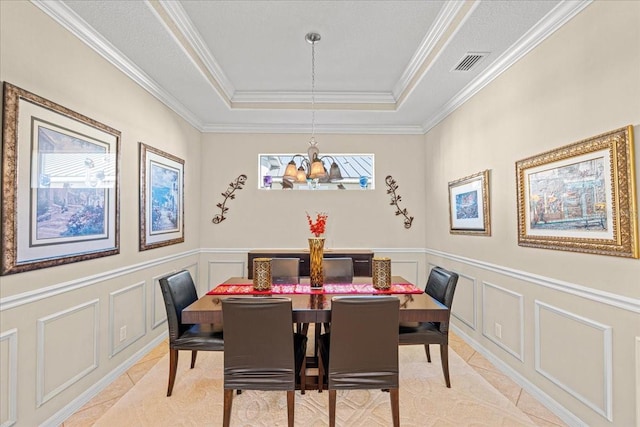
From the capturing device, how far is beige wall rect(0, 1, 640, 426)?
1.90 meters

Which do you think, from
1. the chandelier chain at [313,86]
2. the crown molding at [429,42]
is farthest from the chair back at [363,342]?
the chandelier chain at [313,86]

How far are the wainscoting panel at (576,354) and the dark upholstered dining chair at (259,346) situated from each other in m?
1.78

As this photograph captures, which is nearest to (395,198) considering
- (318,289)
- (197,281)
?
(318,289)

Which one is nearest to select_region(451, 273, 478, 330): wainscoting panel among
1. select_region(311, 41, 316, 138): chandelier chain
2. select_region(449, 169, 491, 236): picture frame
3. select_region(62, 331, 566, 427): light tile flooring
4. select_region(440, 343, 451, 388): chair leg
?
select_region(62, 331, 566, 427): light tile flooring

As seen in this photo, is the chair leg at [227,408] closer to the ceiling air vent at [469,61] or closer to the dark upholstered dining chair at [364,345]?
the dark upholstered dining chair at [364,345]

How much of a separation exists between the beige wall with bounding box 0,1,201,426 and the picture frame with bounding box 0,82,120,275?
0.09 m

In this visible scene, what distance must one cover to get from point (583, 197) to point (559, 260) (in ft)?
1.51

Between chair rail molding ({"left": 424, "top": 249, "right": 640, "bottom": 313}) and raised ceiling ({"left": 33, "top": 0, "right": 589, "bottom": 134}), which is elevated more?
raised ceiling ({"left": 33, "top": 0, "right": 589, "bottom": 134})

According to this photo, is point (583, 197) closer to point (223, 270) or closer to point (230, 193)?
point (230, 193)

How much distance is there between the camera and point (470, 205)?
3.60 meters

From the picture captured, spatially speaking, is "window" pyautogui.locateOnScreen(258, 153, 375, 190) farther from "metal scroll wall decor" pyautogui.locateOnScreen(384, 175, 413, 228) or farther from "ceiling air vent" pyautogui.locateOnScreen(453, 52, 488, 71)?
"ceiling air vent" pyautogui.locateOnScreen(453, 52, 488, 71)

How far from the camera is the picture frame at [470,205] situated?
3.29 m

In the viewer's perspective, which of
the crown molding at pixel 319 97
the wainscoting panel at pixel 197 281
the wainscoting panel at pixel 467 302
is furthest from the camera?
the wainscoting panel at pixel 197 281

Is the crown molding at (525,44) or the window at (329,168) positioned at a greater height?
the crown molding at (525,44)
